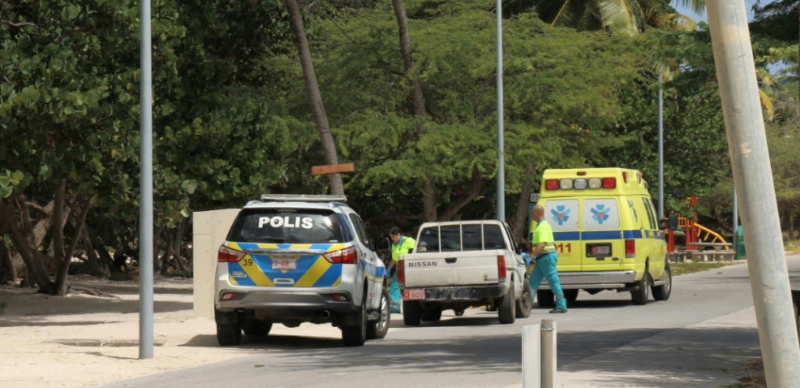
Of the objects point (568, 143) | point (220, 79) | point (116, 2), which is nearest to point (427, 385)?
point (116, 2)

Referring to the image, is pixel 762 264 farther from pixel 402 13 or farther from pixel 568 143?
pixel 568 143

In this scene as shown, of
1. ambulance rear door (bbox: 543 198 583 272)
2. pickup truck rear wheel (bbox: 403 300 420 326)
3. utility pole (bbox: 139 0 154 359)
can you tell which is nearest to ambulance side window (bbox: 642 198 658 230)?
ambulance rear door (bbox: 543 198 583 272)

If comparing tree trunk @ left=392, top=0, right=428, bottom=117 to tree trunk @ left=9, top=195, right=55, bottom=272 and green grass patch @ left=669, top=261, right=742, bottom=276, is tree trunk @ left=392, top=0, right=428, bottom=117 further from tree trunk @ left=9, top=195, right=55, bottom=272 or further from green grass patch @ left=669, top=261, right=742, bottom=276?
green grass patch @ left=669, top=261, right=742, bottom=276

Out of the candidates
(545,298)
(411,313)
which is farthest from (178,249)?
(411,313)

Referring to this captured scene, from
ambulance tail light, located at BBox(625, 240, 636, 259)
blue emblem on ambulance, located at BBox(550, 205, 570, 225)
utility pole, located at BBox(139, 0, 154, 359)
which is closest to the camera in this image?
utility pole, located at BBox(139, 0, 154, 359)

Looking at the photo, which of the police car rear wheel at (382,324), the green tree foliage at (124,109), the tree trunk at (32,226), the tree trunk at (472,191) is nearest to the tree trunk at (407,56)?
the tree trunk at (472,191)

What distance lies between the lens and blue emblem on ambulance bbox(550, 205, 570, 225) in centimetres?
2430

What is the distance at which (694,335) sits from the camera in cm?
1730

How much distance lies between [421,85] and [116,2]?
11511 mm

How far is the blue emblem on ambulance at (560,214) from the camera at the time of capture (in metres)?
24.3

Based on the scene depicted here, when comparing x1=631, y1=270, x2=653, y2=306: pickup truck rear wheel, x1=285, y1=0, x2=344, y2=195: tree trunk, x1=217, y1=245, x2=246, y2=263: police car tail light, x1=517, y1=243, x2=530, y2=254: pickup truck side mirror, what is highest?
x1=285, y1=0, x2=344, y2=195: tree trunk

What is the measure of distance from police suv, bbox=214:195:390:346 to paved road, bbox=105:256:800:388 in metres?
0.46

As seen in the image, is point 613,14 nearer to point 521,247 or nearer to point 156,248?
point 156,248

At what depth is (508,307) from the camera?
20.0m
